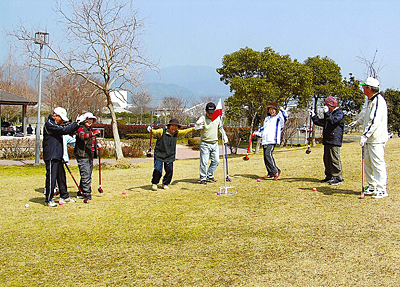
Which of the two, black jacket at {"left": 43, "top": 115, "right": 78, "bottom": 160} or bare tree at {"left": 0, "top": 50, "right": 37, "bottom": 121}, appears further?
bare tree at {"left": 0, "top": 50, "right": 37, "bottom": 121}

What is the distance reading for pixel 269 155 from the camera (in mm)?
8883

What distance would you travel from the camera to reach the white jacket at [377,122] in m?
6.53

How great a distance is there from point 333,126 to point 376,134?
4.51ft

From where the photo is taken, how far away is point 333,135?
7.93 meters

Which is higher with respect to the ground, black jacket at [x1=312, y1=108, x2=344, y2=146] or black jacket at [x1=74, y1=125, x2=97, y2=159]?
black jacket at [x1=312, y1=108, x2=344, y2=146]

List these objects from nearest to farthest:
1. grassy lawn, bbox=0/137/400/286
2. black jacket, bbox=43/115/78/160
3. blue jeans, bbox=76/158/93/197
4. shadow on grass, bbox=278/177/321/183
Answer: grassy lawn, bbox=0/137/400/286, black jacket, bbox=43/115/78/160, blue jeans, bbox=76/158/93/197, shadow on grass, bbox=278/177/321/183

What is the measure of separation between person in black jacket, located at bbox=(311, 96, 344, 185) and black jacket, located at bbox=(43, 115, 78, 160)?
5.05m

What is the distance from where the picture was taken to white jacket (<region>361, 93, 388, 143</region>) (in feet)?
21.4

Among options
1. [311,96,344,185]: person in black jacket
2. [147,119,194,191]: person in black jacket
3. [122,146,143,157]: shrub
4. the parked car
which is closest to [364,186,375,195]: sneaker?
[311,96,344,185]: person in black jacket

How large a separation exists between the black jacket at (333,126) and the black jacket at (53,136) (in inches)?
199

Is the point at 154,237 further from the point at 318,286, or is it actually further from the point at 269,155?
the point at 269,155

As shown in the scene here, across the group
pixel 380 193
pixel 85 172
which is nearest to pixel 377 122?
pixel 380 193

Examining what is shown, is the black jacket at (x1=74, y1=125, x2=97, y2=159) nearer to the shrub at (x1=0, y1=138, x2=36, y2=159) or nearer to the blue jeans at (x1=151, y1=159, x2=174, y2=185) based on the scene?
the blue jeans at (x1=151, y1=159, x2=174, y2=185)

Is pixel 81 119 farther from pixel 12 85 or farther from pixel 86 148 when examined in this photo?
pixel 12 85
